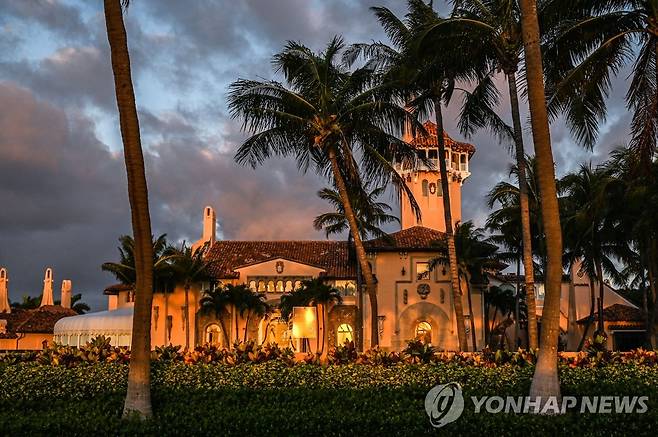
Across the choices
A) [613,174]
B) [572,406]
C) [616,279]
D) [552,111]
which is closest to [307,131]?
[552,111]

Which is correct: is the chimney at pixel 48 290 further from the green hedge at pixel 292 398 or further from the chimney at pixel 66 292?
the green hedge at pixel 292 398

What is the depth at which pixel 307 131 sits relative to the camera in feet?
82.2

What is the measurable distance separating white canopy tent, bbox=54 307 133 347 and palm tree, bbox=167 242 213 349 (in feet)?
13.6

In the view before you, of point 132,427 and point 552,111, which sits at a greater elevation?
point 552,111

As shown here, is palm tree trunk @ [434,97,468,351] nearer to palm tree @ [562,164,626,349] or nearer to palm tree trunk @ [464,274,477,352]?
palm tree @ [562,164,626,349]

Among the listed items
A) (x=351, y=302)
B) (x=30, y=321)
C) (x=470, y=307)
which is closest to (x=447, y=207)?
(x=470, y=307)

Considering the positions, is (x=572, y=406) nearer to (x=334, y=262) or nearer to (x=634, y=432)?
(x=634, y=432)

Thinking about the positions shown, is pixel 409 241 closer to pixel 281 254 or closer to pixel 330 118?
pixel 281 254

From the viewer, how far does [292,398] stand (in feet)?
46.9

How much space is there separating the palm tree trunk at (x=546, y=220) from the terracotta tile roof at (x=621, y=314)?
118 feet

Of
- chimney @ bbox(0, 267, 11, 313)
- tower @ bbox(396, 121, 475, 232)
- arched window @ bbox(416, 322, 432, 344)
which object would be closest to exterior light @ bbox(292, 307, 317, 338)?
arched window @ bbox(416, 322, 432, 344)

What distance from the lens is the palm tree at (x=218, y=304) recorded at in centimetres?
4647

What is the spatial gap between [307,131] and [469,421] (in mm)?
14510

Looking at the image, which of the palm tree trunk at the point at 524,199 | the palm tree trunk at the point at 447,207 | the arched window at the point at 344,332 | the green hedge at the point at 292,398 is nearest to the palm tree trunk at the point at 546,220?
the green hedge at the point at 292,398
